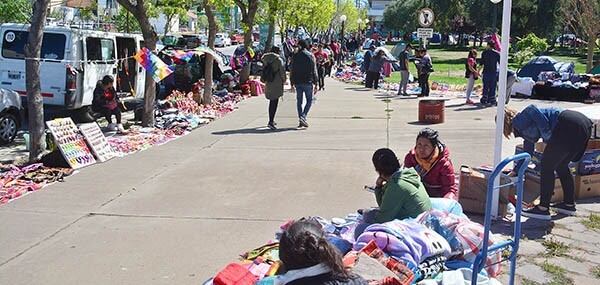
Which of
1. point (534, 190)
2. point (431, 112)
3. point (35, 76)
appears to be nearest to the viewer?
point (534, 190)

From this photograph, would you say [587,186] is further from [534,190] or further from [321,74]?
[321,74]

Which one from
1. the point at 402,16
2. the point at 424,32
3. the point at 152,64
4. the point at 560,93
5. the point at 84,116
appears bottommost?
the point at 84,116

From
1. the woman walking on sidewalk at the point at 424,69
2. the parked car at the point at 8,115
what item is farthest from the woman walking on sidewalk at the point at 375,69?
the parked car at the point at 8,115

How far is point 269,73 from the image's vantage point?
12.9 m

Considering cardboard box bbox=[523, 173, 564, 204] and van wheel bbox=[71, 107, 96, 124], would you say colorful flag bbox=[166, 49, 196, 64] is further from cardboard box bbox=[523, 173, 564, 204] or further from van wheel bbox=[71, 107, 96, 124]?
cardboard box bbox=[523, 173, 564, 204]

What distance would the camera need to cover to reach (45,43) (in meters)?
12.7

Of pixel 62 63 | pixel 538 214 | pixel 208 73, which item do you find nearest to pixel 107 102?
pixel 62 63

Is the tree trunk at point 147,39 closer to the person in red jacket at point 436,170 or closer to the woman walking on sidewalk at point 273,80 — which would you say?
the woman walking on sidewalk at point 273,80

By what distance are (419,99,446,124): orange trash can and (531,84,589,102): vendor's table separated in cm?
630

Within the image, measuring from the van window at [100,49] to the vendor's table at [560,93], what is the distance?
11.6 meters

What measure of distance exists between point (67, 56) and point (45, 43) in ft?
1.81

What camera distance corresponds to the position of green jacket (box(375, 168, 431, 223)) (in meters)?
4.79

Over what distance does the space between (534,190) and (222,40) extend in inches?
2407

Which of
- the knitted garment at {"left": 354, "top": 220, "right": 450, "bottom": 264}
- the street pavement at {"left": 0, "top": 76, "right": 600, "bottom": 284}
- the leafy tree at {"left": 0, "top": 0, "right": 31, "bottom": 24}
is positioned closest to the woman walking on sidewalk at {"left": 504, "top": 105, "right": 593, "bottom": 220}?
the street pavement at {"left": 0, "top": 76, "right": 600, "bottom": 284}
